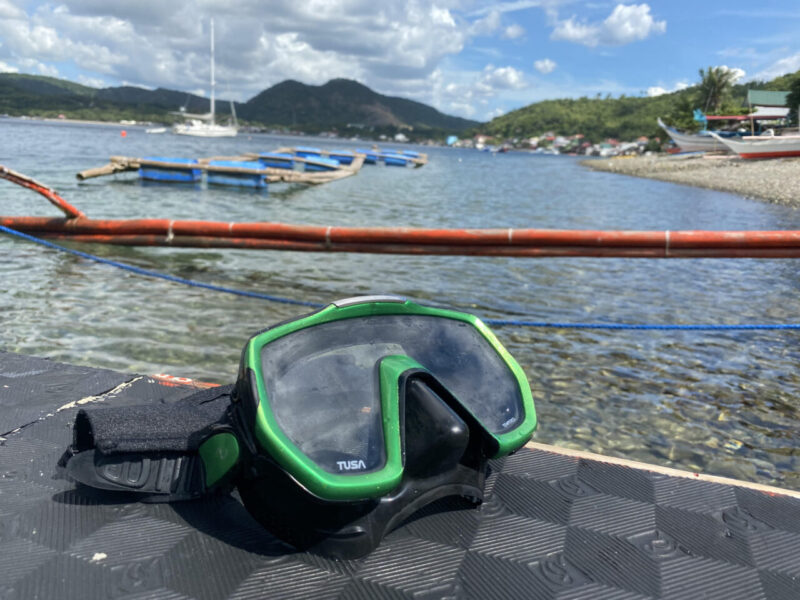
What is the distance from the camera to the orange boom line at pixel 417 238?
5.93m

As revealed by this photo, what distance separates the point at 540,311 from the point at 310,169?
30.9m

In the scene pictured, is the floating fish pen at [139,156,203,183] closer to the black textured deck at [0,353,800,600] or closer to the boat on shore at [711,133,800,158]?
the black textured deck at [0,353,800,600]

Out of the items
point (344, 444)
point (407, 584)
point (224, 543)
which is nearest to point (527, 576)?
point (407, 584)

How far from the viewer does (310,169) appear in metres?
36.6

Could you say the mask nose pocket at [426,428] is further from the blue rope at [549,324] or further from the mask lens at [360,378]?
the blue rope at [549,324]

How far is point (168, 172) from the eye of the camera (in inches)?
893

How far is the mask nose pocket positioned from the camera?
1.96m

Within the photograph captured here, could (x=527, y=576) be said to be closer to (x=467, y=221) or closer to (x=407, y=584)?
(x=407, y=584)

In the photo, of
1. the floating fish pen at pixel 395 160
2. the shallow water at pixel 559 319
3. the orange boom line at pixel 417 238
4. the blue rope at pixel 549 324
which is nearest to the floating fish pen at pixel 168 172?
the shallow water at pixel 559 319

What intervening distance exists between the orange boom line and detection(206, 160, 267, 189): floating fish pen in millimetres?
15014

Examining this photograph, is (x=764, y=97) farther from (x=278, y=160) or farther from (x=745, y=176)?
(x=278, y=160)

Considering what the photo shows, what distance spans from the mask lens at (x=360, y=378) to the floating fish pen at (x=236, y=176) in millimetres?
22258

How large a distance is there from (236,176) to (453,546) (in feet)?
75.1

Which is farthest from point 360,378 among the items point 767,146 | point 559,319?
point 767,146
